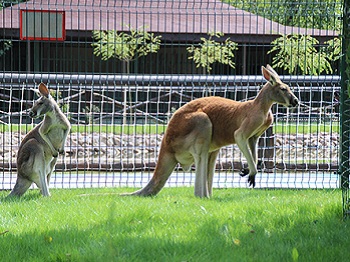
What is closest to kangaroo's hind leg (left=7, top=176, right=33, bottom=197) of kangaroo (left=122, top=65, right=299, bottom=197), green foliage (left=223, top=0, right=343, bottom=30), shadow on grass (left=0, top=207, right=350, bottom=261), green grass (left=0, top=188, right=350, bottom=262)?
green grass (left=0, top=188, right=350, bottom=262)

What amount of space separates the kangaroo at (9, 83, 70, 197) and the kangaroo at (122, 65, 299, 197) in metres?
1.04

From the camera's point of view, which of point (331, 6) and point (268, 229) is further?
point (331, 6)

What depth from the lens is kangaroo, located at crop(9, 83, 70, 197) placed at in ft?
25.7

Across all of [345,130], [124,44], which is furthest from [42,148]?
[124,44]

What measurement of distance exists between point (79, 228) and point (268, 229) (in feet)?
4.52

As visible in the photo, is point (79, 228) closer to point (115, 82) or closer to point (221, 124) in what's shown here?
point (221, 124)

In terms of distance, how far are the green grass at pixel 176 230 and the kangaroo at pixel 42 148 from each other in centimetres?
67

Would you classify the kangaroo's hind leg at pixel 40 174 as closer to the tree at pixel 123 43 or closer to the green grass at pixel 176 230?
the green grass at pixel 176 230

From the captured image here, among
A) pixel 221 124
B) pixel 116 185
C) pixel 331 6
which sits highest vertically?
pixel 331 6

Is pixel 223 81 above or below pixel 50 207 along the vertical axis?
above

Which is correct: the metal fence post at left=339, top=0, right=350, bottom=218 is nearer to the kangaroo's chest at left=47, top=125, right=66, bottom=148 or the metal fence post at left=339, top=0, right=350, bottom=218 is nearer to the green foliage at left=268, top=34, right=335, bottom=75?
the green foliage at left=268, top=34, right=335, bottom=75

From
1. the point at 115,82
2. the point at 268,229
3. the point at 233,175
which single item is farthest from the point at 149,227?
the point at 233,175

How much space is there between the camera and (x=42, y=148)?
7.95m

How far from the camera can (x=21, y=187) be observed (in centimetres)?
789
